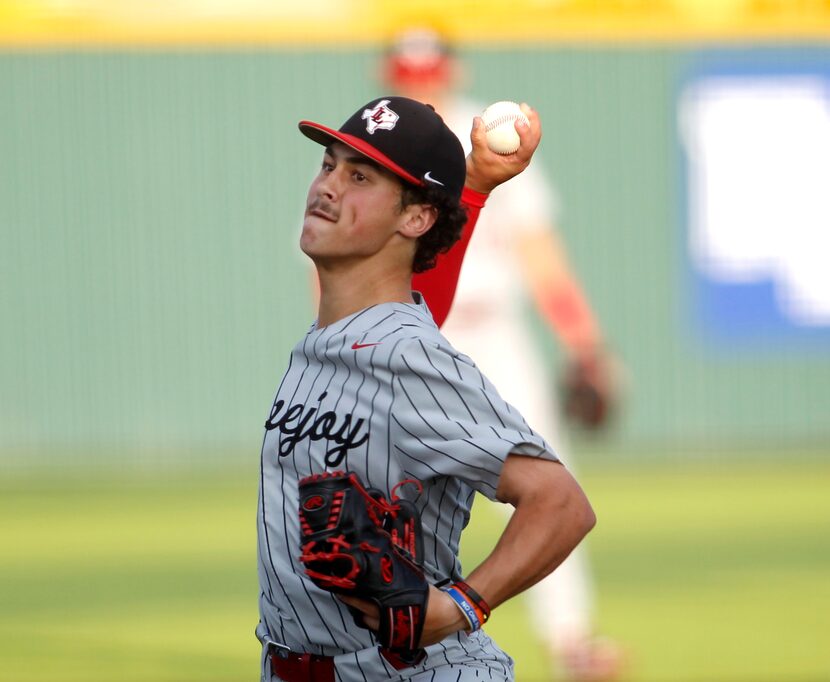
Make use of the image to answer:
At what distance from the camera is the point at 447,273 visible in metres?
3.74

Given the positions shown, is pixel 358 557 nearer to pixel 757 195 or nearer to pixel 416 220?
pixel 416 220

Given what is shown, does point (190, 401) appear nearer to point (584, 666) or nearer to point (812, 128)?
point (812, 128)

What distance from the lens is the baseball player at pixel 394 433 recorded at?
2.91 m

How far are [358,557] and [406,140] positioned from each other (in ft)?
3.04

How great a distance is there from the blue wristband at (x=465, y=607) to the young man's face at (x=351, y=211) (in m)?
0.76

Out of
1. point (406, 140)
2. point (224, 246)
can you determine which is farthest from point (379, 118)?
point (224, 246)

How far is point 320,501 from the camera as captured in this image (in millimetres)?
2771

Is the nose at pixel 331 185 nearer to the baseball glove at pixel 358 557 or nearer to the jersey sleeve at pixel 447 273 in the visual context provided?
the jersey sleeve at pixel 447 273

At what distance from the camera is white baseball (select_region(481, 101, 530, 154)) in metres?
3.64

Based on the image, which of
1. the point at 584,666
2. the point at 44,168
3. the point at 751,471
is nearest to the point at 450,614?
the point at 584,666

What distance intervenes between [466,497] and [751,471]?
11619mm

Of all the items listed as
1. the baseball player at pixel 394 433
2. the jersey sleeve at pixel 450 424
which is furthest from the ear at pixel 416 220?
the jersey sleeve at pixel 450 424

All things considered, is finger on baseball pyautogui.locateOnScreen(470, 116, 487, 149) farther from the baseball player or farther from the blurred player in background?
the blurred player in background

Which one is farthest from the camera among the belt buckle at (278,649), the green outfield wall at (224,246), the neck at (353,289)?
the green outfield wall at (224,246)
